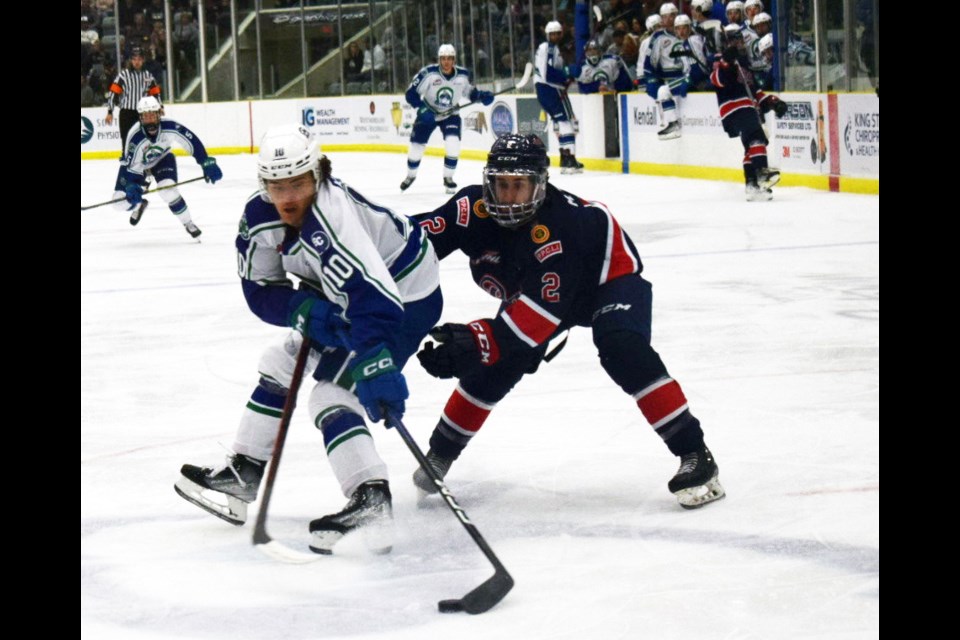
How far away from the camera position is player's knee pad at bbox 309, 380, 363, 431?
9.84ft

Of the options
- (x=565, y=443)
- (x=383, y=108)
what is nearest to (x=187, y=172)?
(x=383, y=108)

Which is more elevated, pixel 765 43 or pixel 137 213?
pixel 765 43

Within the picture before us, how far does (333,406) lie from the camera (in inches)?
118

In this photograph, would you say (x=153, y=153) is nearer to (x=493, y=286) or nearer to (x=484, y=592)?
(x=493, y=286)

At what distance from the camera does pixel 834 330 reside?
17.8 feet

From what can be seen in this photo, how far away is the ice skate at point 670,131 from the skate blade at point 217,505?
9.44 metres

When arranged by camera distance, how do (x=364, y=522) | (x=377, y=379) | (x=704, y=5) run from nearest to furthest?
(x=377, y=379)
(x=364, y=522)
(x=704, y=5)

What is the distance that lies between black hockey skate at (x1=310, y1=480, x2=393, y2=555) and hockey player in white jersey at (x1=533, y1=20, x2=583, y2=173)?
1076cm

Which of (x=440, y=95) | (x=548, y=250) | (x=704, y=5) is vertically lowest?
(x=548, y=250)

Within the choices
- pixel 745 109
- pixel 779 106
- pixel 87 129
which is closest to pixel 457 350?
pixel 745 109

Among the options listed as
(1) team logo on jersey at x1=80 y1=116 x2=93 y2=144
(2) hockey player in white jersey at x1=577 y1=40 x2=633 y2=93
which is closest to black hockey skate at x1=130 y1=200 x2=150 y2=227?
(2) hockey player in white jersey at x1=577 y1=40 x2=633 y2=93

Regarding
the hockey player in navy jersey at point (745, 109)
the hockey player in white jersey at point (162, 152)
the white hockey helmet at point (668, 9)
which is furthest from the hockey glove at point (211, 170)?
the white hockey helmet at point (668, 9)

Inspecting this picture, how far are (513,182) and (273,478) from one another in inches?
31.6

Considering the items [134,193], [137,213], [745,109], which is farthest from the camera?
[137,213]
